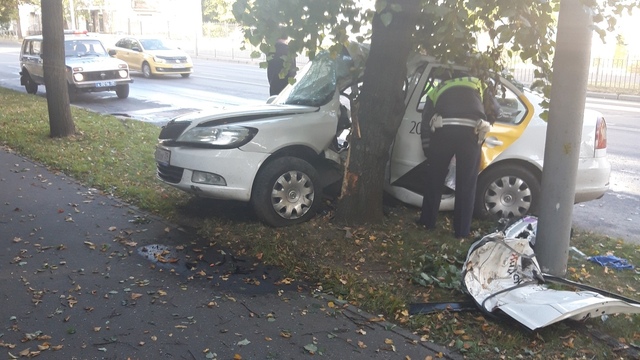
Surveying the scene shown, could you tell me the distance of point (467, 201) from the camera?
6402 millimetres

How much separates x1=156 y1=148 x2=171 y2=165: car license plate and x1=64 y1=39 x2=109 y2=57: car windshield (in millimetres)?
14842

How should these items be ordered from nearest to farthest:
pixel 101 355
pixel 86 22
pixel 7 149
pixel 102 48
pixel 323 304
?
1. pixel 101 355
2. pixel 323 304
3. pixel 7 149
4. pixel 102 48
5. pixel 86 22

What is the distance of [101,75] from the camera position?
1936 centimetres

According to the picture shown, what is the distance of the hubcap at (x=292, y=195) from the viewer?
669cm

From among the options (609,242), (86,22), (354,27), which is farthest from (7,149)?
(86,22)

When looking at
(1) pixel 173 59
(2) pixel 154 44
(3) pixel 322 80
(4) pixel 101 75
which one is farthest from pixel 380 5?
(2) pixel 154 44

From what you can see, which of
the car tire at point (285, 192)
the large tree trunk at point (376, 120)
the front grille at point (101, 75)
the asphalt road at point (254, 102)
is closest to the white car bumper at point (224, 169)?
the car tire at point (285, 192)

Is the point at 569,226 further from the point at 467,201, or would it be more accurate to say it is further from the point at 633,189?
the point at 633,189

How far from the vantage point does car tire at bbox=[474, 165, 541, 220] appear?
6906 mm

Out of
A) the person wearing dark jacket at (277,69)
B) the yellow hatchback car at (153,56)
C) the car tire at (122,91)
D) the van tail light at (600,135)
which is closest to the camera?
the van tail light at (600,135)

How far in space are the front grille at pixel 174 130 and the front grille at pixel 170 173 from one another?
305mm

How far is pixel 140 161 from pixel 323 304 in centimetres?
581

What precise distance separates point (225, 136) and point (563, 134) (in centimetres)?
317

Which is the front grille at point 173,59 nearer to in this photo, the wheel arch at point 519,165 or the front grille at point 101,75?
the front grille at point 101,75
